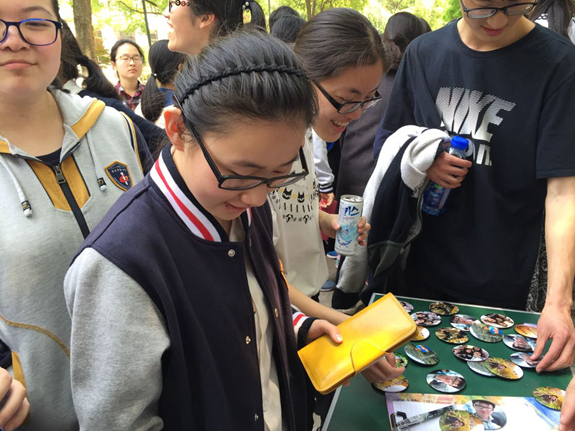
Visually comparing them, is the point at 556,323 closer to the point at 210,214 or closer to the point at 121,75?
the point at 210,214

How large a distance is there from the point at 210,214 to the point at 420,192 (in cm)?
106

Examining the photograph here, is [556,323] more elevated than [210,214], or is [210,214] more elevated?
[210,214]

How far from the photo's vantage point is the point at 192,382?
Result: 876 mm

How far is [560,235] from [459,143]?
480 millimetres

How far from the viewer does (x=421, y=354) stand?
4.37 ft

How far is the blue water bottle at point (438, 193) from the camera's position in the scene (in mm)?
1590

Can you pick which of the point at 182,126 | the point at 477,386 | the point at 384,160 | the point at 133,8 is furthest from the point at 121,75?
the point at 133,8

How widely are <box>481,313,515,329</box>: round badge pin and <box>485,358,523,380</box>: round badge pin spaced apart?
203 millimetres

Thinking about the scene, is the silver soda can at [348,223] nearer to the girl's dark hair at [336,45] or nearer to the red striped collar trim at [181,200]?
the girl's dark hair at [336,45]

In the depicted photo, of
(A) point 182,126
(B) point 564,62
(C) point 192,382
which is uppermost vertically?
(B) point 564,62

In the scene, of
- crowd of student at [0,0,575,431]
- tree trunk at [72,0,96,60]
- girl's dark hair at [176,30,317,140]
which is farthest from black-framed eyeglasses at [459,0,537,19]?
tree trunk at [72,0,96,60]

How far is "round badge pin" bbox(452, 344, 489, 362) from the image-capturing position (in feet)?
4.33

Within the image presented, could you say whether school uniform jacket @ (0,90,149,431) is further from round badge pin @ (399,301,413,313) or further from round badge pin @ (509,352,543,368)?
round badge pin @ (509,352,543,368)

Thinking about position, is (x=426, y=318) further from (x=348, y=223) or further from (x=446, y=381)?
(x=348, y=223)
